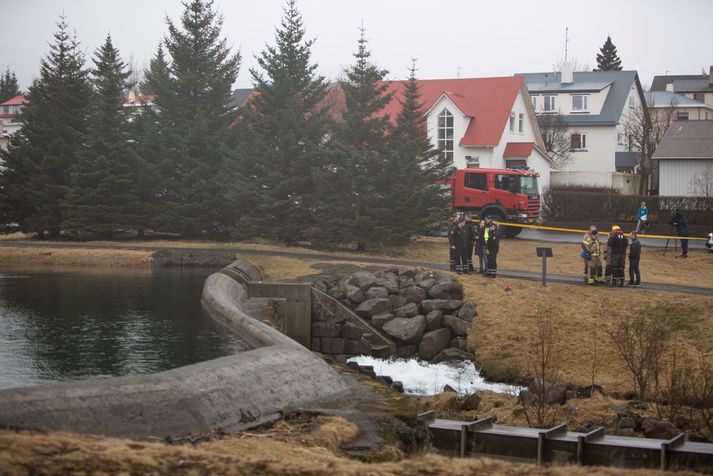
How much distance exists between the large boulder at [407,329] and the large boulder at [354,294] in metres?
1.51

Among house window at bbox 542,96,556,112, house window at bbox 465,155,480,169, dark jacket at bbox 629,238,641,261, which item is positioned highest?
house window at bbox 542,96,556,112

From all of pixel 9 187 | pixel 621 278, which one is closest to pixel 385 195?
pixel 621 278

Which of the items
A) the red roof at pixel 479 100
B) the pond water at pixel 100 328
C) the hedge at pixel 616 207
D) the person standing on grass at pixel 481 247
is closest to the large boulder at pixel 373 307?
the pond water at pixel 100 328

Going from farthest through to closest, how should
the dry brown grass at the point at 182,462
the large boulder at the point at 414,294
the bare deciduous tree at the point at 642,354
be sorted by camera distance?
Answer: the large boulder at the point at 414,294, the bare deciduous tree at the point at 642,354, the dry brown grass at the point at 182,462

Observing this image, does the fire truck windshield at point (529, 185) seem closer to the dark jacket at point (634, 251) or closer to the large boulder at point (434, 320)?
the dark jacket at point (634, 251)

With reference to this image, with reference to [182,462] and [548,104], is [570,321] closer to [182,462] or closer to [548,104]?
[182,462]

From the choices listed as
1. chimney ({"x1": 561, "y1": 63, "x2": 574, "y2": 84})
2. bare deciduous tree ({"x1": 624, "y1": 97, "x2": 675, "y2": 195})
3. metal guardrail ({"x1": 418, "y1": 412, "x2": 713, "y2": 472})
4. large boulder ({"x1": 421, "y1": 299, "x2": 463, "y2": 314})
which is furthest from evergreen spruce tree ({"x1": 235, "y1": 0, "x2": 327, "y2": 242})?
chimney ({"x1": 561, "y1": 63, "x2": 574, "y2": 84})

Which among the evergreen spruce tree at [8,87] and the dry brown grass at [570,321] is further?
the evergreen spruce tree at [8,87]

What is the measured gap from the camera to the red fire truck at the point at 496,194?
1736 inches

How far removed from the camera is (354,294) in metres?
28.2

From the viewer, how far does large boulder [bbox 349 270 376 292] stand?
94.7ft

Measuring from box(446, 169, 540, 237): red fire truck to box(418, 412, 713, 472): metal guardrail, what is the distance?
2870cm

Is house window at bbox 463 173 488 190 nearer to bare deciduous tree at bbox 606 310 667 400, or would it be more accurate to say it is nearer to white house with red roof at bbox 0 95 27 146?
bare deciduous tree at bbox 606 310 667 400

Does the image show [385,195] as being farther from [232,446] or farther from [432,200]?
[232,446]
